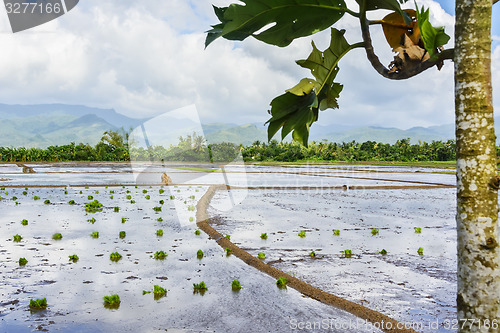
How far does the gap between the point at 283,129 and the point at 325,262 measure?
458 centimetres

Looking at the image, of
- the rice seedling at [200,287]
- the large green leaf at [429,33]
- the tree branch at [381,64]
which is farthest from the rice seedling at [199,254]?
the large green leaf at [429,33]

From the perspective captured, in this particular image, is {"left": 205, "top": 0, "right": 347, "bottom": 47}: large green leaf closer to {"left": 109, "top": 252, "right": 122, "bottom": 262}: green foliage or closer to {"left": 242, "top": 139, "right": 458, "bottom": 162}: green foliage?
{"left": 109, "top": 252, "right": 122, "bottom": 262}: green foliage

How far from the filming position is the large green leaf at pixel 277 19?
7.46 ft

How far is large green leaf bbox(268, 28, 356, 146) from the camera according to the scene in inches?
98.4

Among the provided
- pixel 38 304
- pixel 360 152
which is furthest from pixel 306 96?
pixel 360 152

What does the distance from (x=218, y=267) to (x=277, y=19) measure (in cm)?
471

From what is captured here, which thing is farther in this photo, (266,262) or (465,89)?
(266,262)

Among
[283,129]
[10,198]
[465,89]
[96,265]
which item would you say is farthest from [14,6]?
[465,89]

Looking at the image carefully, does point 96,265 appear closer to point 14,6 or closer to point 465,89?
point 465,89

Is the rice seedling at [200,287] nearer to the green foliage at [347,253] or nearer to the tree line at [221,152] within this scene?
the green foliage at [347,253]

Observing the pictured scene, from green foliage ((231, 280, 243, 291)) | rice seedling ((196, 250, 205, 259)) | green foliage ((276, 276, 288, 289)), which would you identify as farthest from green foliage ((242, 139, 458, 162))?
green foliage ((231, 280, 243, 291))

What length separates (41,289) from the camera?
17.3 ft

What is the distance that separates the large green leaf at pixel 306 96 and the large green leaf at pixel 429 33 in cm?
55

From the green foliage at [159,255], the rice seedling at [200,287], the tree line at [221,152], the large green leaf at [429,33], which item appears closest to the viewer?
the large green leaf at [429,33]
